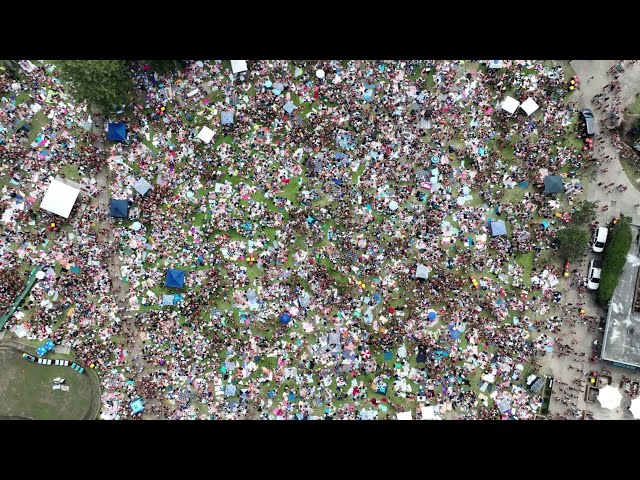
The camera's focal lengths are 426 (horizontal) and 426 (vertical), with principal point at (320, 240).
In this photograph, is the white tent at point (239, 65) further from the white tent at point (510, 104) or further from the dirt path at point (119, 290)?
the white tent at point (510, 104)

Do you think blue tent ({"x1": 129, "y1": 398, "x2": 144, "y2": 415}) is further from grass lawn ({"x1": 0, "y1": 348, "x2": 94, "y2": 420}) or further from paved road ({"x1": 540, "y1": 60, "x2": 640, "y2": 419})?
paved road ({"x1": 540, "y1": 60, "x2": 640, "y2": 419})

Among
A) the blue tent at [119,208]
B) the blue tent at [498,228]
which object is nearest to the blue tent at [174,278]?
the blue tent at [119,208]

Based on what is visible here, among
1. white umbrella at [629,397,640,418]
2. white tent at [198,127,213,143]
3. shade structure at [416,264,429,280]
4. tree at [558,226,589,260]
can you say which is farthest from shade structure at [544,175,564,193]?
white tent at [198,127,213,143]

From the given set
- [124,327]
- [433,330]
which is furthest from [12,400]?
[433,330]

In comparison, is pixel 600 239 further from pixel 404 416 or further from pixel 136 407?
pixel 136 407

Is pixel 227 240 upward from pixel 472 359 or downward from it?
upward

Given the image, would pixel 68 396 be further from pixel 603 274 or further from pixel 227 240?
pixel 603 274
